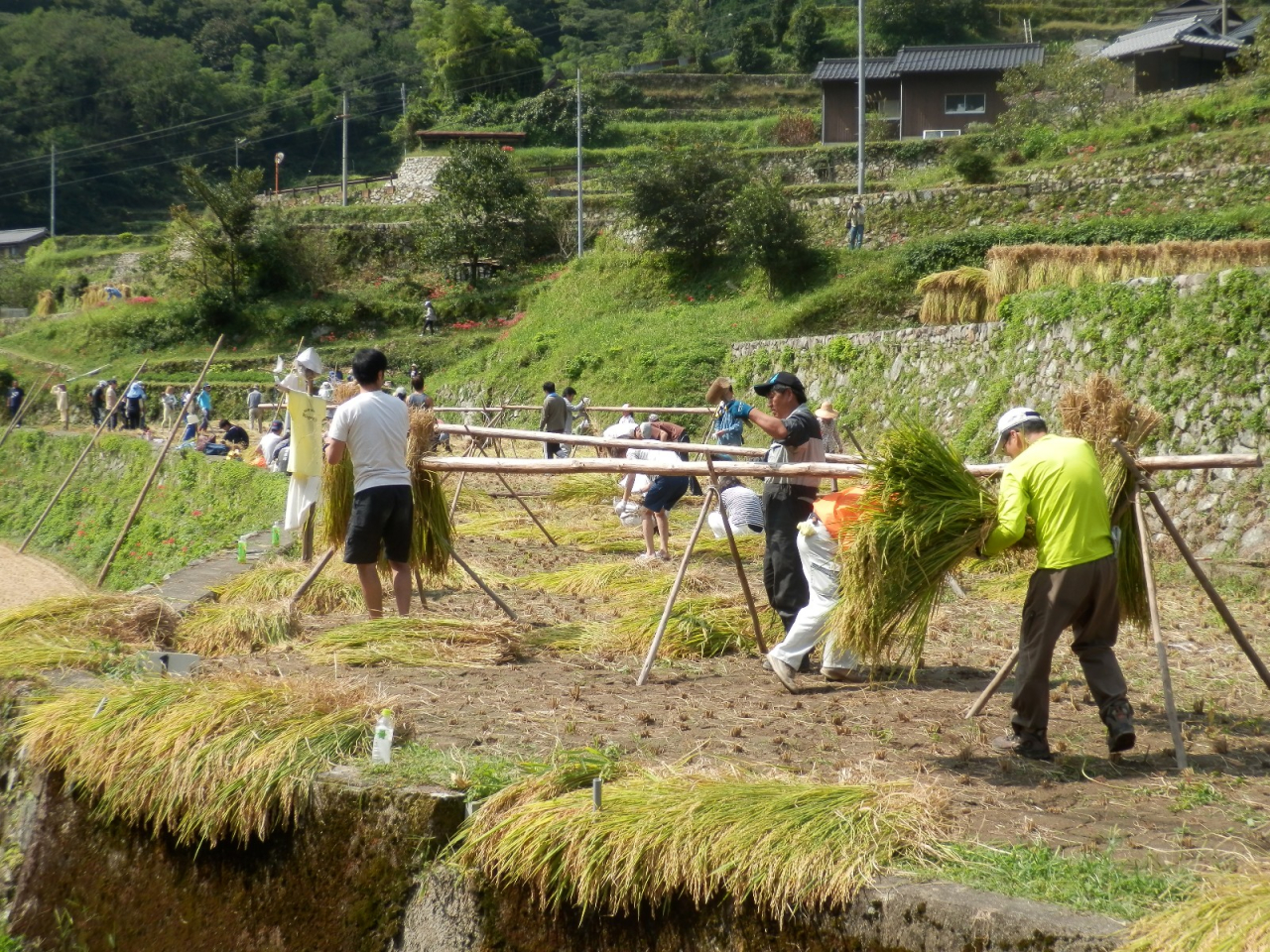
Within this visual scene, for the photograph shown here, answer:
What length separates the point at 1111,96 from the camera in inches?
1487

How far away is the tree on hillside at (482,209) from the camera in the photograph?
132ft

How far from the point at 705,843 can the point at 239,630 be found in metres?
4.40

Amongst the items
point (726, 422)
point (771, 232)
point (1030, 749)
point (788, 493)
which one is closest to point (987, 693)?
point (1030, 749)

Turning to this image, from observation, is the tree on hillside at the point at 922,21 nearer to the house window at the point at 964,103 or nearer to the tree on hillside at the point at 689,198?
the house window at the point at 964,103

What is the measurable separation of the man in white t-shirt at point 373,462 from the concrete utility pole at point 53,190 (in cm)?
6400

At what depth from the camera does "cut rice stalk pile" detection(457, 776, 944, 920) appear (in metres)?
3.69

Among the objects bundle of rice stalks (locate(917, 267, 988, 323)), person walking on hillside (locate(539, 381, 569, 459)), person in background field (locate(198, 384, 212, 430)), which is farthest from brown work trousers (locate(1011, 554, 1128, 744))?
person in background field (locate(198, 384, 212, 430))

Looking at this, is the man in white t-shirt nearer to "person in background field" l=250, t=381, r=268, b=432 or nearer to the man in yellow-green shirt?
the man in yellow-green shirt

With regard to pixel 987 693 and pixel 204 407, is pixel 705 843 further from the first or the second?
pixel 204 407

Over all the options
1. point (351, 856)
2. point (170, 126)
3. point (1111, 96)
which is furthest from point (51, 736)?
point (170, 126)

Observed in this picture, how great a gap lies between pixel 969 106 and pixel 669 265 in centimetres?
1984

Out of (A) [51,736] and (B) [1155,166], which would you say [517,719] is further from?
(B) [1155,166]

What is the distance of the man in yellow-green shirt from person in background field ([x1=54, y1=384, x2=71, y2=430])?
3391cm

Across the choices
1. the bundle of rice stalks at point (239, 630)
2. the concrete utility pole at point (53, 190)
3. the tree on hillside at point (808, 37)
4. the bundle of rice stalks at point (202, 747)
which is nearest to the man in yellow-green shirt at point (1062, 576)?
the bundle of rice stalks at point (202, 747)
